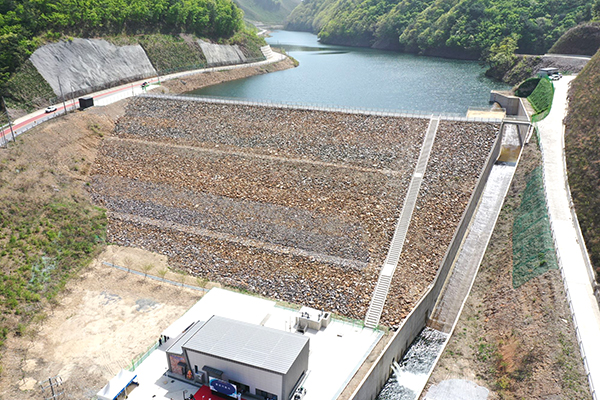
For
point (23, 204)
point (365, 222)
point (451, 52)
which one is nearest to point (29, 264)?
point (23, 204)

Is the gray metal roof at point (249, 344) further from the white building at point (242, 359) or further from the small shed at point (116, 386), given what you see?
the small shed at point (116, 386)

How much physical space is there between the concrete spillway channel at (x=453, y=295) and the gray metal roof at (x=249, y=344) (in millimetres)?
6329

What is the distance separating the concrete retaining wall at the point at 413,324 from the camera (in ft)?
67.7

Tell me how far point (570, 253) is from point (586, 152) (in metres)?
10.9

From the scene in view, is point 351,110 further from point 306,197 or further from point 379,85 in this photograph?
point 379,85

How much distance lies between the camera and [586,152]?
106ft

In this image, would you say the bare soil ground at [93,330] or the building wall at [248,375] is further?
the bare soil ground at [93,330]

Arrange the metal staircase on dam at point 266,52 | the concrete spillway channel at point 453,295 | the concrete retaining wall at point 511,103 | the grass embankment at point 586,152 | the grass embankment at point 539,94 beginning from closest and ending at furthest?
the concrete spillway channel at point 453,295, the grass embankment at point 586,152, the grass embankment at point 539,94, the concrete retaining wall at point 511,103, the metal staircase on dam at point 266,52

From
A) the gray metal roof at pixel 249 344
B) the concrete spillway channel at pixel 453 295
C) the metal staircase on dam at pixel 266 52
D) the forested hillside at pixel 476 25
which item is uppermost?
the forested hillside at pixel 476 25

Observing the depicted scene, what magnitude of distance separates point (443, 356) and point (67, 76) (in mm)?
54138

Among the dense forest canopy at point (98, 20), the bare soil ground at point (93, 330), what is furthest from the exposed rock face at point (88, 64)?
the bare soil ground at point (93, 330)

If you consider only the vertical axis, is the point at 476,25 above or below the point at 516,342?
above

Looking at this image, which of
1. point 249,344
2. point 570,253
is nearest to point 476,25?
point 570,253

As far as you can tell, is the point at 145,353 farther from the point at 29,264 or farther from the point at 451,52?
the point at 451,52
